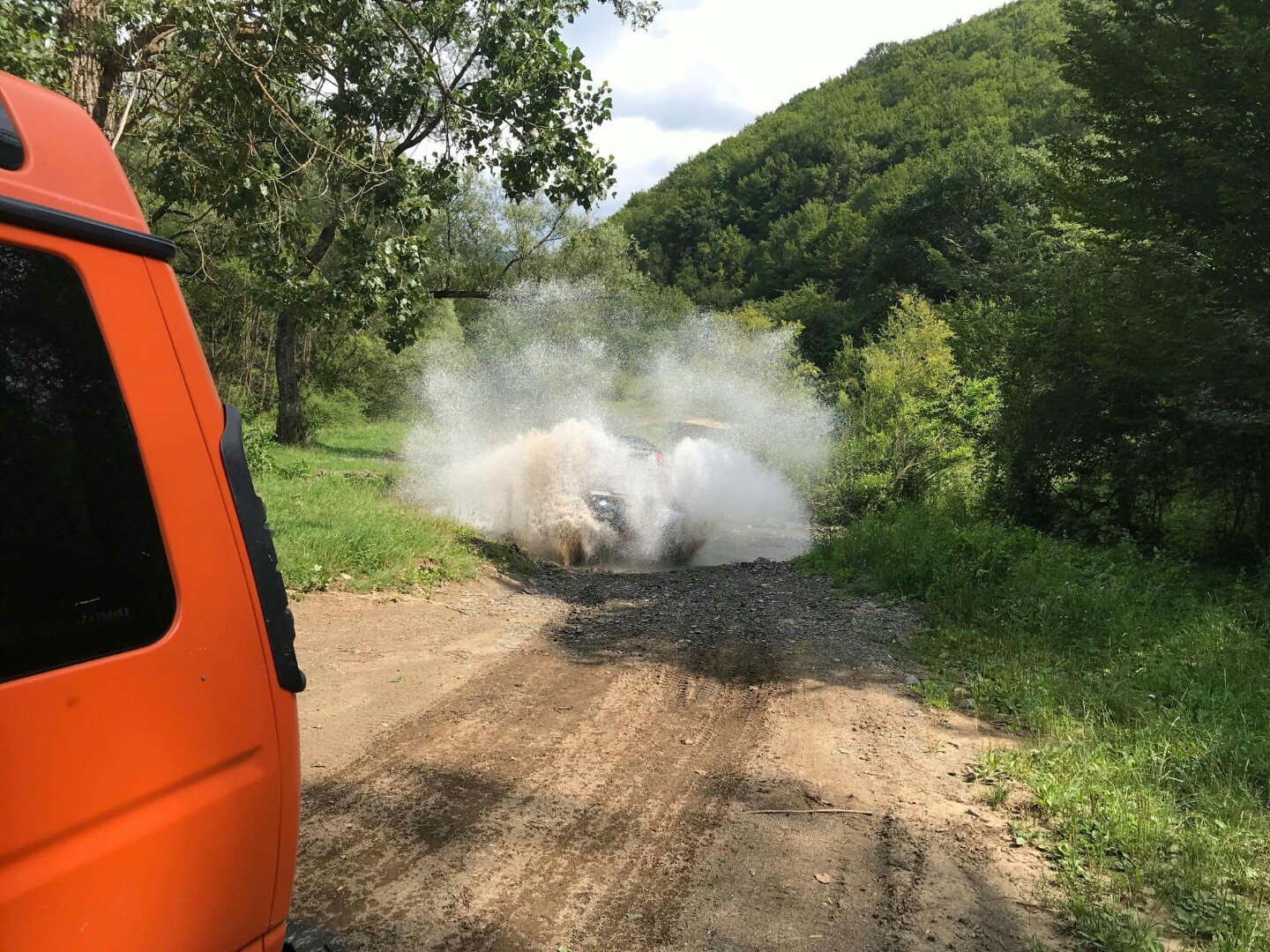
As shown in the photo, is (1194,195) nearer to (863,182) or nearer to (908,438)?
(908,438)

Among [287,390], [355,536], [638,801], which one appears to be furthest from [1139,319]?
[287,390]

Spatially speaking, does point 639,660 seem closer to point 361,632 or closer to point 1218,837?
point 361,632

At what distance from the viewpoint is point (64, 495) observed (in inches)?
56.8

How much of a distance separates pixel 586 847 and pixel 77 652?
287 centimetres

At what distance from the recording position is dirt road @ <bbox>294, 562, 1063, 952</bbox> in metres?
3.25

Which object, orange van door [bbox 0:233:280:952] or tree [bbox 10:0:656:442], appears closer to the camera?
orange van door [bbox 0:233:280:952]

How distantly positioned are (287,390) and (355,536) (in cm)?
1460

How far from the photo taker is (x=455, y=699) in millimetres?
5816

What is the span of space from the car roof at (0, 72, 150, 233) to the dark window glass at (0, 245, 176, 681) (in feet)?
0.43

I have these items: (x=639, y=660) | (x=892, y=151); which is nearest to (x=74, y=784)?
(x=639, y=660)

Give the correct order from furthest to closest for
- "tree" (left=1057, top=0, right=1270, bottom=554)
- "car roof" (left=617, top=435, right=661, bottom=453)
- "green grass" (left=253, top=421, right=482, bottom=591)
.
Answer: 1. "car roof" (left=617, top=435, right=661, bottom=453)
2. "green grass" (left=253, top=421, right=482, bottom=591)
3. "tree" (left=1057, top=0, right=1270, bottom=554)

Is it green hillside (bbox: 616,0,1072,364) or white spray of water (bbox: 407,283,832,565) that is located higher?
green hillside (bbox: 616,0,1072,364)

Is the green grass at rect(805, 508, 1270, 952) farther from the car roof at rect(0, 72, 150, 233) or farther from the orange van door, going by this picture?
the car roof at rect(0, 72, 150, 233)

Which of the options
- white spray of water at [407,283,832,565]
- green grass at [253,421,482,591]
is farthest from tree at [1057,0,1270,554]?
green grass at [253,421,482,591]
